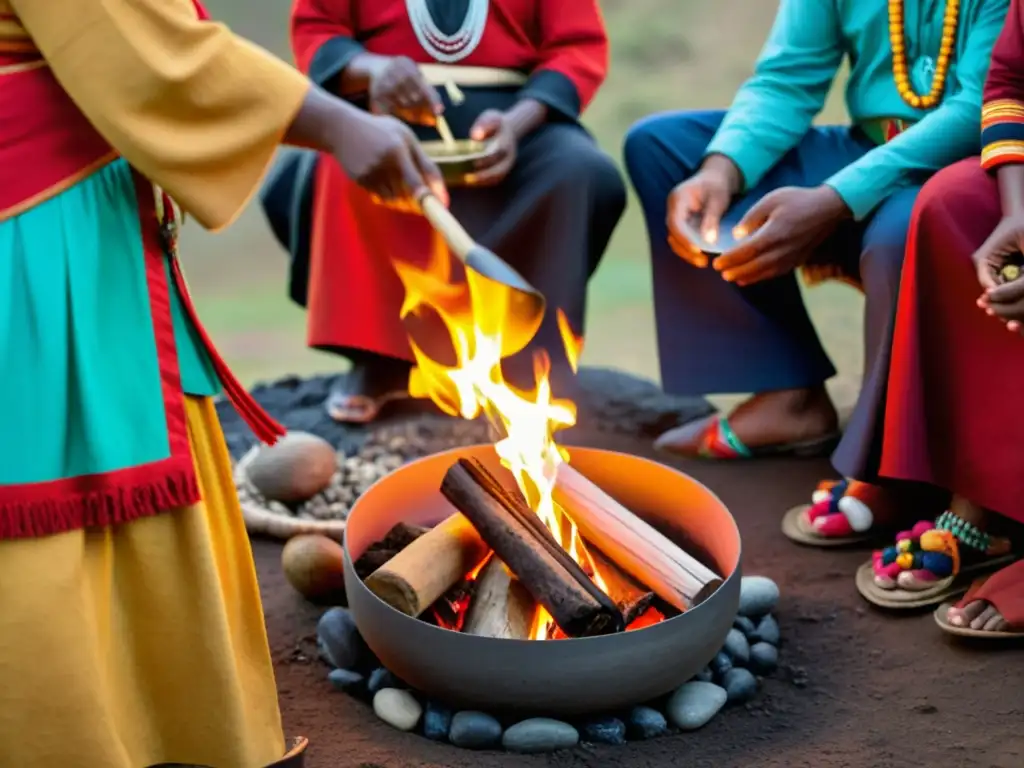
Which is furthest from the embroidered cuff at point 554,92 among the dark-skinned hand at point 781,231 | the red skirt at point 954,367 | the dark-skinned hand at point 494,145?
the red skirt at point 954,367

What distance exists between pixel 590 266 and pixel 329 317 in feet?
2.55

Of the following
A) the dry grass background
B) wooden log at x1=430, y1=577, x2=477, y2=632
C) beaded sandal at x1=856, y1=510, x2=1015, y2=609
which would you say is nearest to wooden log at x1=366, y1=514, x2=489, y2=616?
wooden log at x1=430, y1=577, x2=477, y2=632

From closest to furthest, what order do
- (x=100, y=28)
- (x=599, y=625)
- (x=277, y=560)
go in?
(x=100, y=28) → (x=599, y=625) → (x=277, y=560)

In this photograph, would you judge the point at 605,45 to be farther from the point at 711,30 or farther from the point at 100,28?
the point at 711,30

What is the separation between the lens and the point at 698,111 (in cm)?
311

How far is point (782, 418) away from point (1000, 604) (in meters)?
0.99

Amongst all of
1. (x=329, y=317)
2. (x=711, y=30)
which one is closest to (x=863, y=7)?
(x=329, y=317)

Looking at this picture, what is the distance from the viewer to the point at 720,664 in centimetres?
205

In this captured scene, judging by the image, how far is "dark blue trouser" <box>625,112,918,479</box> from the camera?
9.54ft

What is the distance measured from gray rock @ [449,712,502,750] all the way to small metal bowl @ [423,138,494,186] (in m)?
1.41

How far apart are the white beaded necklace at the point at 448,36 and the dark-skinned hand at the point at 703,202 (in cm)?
72

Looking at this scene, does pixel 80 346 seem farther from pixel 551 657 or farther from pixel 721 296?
pixel 721 296

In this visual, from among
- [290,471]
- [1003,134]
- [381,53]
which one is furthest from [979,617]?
[381,53]

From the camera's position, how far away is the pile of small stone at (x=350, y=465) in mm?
2732
